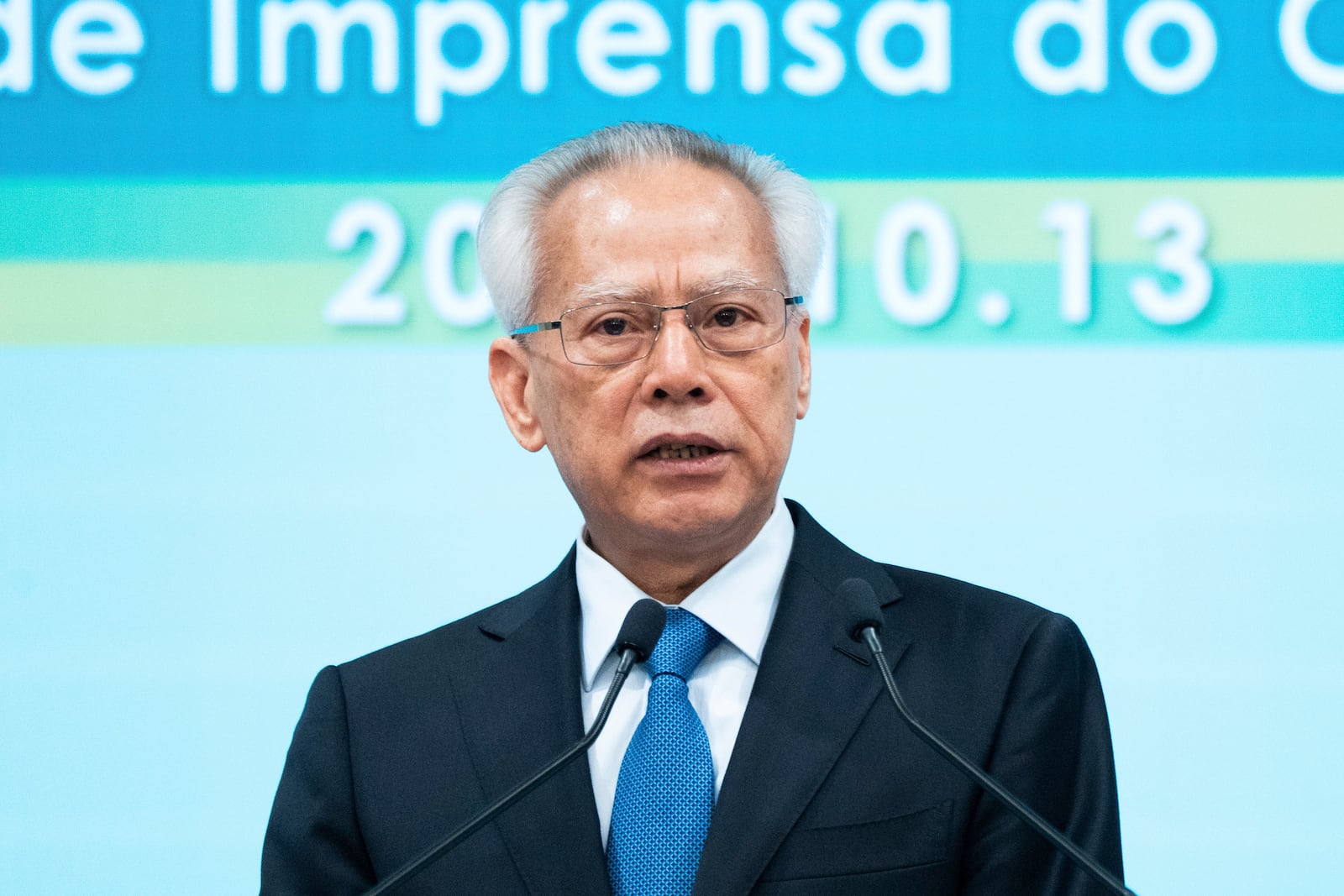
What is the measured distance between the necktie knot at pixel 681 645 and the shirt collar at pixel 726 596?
0.01 metres

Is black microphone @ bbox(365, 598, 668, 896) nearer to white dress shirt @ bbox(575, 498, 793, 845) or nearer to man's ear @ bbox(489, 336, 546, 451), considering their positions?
white dress shirt @ bbox(575, 498, 793, 845)

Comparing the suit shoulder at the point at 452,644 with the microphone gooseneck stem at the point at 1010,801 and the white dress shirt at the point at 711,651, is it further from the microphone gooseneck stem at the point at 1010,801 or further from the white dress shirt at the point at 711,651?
the microphone gooseneck stem at the point at 1010,801

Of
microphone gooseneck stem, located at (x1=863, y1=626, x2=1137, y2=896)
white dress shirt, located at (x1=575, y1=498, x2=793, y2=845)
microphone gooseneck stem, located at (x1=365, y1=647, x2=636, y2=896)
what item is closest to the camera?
microphone gooseneck stem, located at (x1=863, y1=626, x2=1137, y2=896)

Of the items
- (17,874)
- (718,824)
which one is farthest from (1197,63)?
(17,874)

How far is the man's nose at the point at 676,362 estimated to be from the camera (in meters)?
1.68

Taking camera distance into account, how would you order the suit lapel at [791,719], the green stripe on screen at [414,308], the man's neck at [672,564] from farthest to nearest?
1. the green stripe on screen at [414,308]
2. the man's neck at [672,564]
3. the suit lapel at [791,719]

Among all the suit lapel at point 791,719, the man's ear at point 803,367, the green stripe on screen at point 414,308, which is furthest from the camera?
the green stripe on screen at point 414,308

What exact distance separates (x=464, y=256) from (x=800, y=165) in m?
0.61

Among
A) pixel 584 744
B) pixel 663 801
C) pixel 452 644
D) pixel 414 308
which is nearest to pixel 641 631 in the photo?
pixel 584 744

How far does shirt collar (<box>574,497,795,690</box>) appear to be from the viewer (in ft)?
5.67

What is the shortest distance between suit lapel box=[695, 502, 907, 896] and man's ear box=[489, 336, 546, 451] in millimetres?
365

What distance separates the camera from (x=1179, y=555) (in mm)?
2623

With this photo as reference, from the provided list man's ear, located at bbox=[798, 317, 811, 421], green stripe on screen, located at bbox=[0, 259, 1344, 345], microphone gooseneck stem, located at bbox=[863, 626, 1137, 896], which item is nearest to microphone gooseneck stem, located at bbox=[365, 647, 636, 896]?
microphone gooseneck stem, located at bbox=[863, 626, 1137, 896]

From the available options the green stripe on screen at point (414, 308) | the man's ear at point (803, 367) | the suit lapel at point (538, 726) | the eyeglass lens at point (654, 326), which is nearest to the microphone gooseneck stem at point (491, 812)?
the suit lapel at point (538, 726)
